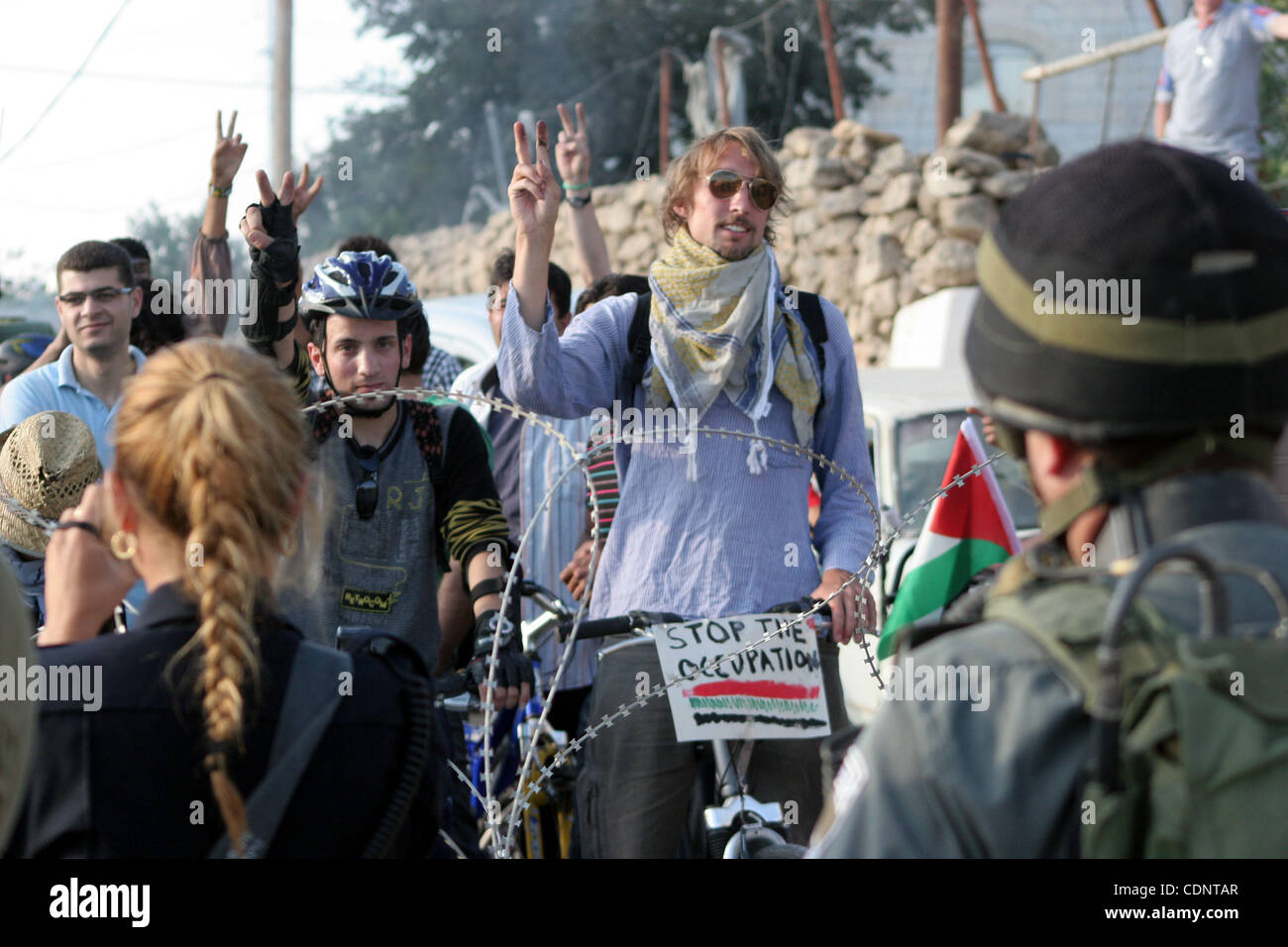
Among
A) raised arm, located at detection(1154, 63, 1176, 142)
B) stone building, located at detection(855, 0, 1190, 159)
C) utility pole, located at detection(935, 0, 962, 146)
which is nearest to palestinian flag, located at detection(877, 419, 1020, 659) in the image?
raised arm, located at detection(1154, 63, 1176, 142)

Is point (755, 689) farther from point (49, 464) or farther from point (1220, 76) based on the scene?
point (1220, 76)

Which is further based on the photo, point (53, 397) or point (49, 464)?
point (53, 397)

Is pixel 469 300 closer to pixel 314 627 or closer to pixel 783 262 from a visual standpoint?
pixel 783 262

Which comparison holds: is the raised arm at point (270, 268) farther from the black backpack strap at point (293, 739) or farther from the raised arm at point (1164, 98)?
the raised arm at point (1164, 98)

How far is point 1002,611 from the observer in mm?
1344

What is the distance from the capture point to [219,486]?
72.9 inches

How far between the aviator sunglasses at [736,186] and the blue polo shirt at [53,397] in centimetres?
202

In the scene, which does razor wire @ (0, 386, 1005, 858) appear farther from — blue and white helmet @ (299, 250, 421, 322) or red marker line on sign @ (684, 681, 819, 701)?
blue and white helmet @ (299, 250, 421, 322)

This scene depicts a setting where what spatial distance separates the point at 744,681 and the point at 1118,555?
2131 mm

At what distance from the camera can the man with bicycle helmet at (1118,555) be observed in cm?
122

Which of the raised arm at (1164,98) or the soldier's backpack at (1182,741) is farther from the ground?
the raised arm at (1164,98)

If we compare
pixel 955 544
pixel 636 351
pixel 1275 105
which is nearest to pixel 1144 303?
pixel 636 351

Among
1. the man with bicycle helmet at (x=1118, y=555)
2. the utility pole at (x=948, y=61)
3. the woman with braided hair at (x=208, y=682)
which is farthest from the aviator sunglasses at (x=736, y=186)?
the utility pole at (x=948, y=61)
